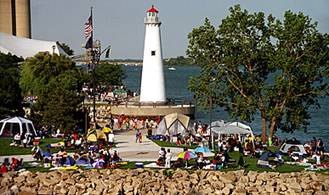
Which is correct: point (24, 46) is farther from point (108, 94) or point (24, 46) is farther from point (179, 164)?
point (179, 164)

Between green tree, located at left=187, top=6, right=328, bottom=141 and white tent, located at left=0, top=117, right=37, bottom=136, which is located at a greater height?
green tree, located at left=187, top=6, right=328, bottom=141

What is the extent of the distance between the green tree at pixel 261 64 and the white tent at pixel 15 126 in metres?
9.84

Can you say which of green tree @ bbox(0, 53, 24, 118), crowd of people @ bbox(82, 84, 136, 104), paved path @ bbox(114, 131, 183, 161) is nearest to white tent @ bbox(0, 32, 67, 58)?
crowd of people @ bbox(82, 84, 136, 104)

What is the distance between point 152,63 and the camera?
166ft

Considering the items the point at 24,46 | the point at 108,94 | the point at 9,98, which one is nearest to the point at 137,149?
the point at 9,98

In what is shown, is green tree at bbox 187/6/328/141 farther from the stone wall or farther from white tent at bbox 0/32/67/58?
white tent at bbox 0/32/67/58

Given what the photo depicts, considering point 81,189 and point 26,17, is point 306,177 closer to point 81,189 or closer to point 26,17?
point 81,189

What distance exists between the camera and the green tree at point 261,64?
3647 cm

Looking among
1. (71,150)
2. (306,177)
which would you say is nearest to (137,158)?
(71,150)

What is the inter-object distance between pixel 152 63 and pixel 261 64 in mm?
14295

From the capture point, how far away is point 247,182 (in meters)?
23.7

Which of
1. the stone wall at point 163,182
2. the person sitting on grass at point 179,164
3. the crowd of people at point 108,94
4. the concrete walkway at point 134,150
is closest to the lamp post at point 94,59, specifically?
the concrete walkway at point 134,150

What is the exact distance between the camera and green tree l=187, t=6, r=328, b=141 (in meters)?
36.5

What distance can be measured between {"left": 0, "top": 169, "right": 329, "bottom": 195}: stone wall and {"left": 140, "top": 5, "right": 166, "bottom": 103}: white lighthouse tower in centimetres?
2637
